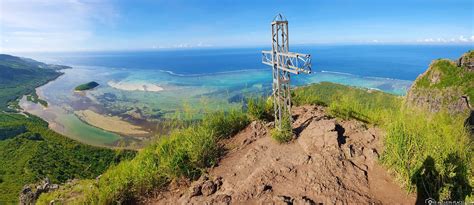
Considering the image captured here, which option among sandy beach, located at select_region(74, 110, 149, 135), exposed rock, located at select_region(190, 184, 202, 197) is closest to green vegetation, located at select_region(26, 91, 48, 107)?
sandy beach, located at select_region(74, 110, 149, 135)

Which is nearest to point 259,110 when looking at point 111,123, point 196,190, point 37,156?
point 196,190

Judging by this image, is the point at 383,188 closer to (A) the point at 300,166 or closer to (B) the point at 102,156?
(A) the point at 300,166

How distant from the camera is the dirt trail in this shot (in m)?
5.14

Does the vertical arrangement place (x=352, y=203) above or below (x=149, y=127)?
above

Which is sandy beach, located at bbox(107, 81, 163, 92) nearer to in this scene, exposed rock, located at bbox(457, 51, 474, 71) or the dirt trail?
exposed rock, located at bbox(457, 51, 474, 71)

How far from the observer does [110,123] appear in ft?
176

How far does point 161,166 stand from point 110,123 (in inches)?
2039

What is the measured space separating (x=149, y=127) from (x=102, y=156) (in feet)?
31.6

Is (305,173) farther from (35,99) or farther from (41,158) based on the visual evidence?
(35,99)

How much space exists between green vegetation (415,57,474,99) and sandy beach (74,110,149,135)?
45.8 metres

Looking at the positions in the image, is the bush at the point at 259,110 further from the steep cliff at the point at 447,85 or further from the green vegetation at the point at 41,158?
the steep cliff at the point at 447,85

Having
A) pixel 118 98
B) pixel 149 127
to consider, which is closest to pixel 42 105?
pixel 118 98

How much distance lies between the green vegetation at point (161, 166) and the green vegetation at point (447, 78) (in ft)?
151

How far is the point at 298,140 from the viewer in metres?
7.22
